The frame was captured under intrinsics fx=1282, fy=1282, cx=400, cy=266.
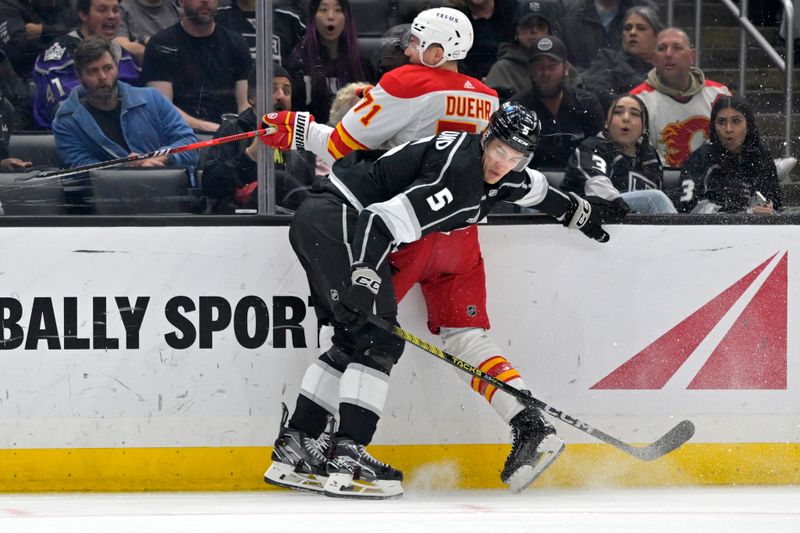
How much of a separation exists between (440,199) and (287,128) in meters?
0.63

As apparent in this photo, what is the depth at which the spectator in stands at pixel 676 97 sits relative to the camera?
4.31 m

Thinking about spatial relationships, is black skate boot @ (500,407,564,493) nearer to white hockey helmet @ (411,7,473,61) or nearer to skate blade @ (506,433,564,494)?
skate blade @ (506,433,564,494)

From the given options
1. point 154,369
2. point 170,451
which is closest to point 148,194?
point 154,369

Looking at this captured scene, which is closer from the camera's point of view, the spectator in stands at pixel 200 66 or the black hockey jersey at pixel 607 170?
the spectator in stands at pixel 200 66

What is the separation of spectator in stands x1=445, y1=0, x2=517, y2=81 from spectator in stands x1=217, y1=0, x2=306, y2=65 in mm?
602

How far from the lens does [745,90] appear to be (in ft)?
14.6

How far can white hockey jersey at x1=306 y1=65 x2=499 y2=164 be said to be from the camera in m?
3.84

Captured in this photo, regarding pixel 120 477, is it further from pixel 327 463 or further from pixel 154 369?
pixel 327 463

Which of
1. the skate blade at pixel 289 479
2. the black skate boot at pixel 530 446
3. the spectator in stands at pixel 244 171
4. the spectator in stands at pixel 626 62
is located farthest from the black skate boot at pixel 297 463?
the spectator in stands at pixel 626 62

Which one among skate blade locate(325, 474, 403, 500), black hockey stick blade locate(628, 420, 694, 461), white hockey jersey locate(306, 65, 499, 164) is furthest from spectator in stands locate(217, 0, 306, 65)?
black hockey stick blade locate(628, 420, 694, 461)

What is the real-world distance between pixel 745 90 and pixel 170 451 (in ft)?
7.52

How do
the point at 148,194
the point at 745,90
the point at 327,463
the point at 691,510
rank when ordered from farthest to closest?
the point at 745,90, the point at 148,194, the point at 327,463, the point at 691,510

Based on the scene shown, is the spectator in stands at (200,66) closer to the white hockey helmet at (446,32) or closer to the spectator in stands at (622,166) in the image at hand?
the white hockey helmet at (446,32)

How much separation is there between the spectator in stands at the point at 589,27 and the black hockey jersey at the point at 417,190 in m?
0.79
